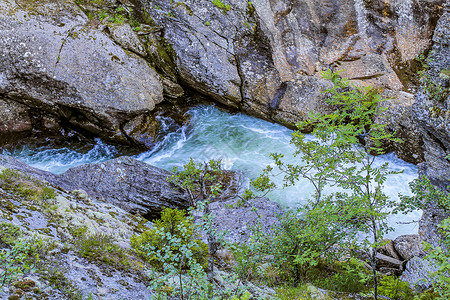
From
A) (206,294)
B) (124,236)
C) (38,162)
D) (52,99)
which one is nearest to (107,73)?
(52,99)

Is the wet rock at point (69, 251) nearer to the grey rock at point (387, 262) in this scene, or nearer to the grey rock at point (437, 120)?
the grey rock at point (437, 120)

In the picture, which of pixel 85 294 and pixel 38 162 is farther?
pixel 38 162

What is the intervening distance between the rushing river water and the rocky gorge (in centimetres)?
58

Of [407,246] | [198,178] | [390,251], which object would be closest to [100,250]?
[198,178]

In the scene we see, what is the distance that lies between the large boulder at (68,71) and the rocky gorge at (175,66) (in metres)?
0.04

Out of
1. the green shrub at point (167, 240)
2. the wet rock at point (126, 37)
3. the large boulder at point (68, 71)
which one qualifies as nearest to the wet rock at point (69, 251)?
the green shrub at point (167, 240)

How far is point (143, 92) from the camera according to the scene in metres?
13.3

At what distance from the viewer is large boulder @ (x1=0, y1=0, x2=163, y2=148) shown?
1198cm

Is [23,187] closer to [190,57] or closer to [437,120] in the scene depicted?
[437,120]

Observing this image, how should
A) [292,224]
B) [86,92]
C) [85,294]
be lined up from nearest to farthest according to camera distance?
1. [85,294]
2. [292,224]
3. [86,92]

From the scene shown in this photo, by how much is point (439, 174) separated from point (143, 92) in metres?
11.3

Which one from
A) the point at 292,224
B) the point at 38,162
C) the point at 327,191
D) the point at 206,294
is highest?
the point at 206,294

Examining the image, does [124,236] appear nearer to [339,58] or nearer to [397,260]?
[397,260]

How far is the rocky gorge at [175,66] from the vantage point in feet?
38.7
